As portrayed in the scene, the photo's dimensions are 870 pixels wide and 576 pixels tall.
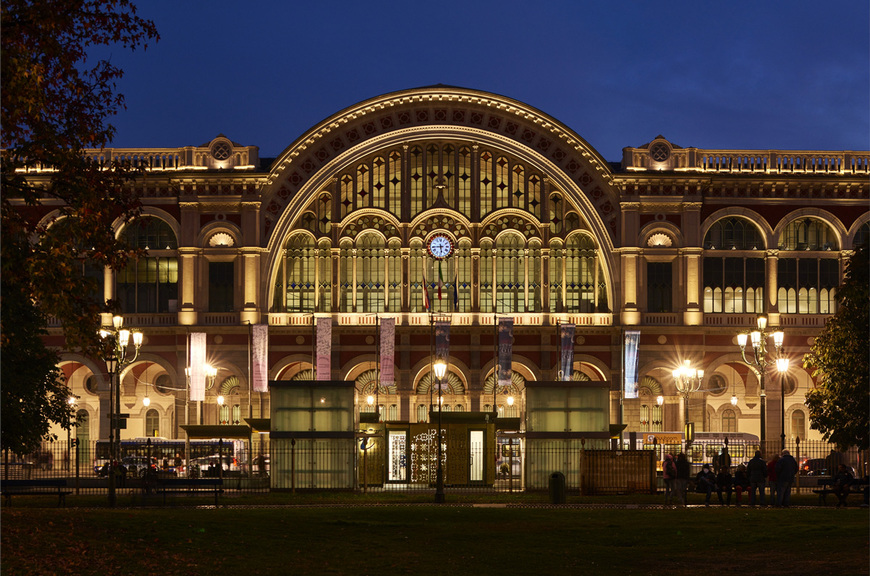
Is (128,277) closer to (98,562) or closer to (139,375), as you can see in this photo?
(139,375)

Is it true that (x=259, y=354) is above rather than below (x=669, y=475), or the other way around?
above

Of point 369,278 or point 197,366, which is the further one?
point 369,278

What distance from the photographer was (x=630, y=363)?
67.0 m

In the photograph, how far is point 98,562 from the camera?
75.6 ft

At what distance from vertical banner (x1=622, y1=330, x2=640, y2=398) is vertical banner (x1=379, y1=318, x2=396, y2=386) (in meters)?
12.5

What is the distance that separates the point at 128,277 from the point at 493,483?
30455 mm

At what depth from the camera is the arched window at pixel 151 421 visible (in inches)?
2810

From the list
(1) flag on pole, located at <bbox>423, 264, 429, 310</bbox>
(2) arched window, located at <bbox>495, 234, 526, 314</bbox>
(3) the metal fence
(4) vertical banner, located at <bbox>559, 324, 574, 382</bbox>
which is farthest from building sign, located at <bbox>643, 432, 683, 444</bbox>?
(1) flag on pole, located at <bbox>423, 264, 429, 310</bbox>

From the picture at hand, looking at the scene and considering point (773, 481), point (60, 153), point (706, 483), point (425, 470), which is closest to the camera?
point (60, 153)

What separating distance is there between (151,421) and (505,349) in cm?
2096

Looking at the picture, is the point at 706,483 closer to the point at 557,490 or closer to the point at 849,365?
the point at 557,490

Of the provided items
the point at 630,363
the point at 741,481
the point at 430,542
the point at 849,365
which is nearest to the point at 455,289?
the point at 630,363

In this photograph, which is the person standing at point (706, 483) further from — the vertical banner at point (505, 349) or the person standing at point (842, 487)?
the vertical banner at point (505, 349)

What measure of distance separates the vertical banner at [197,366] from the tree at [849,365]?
33943 mm
